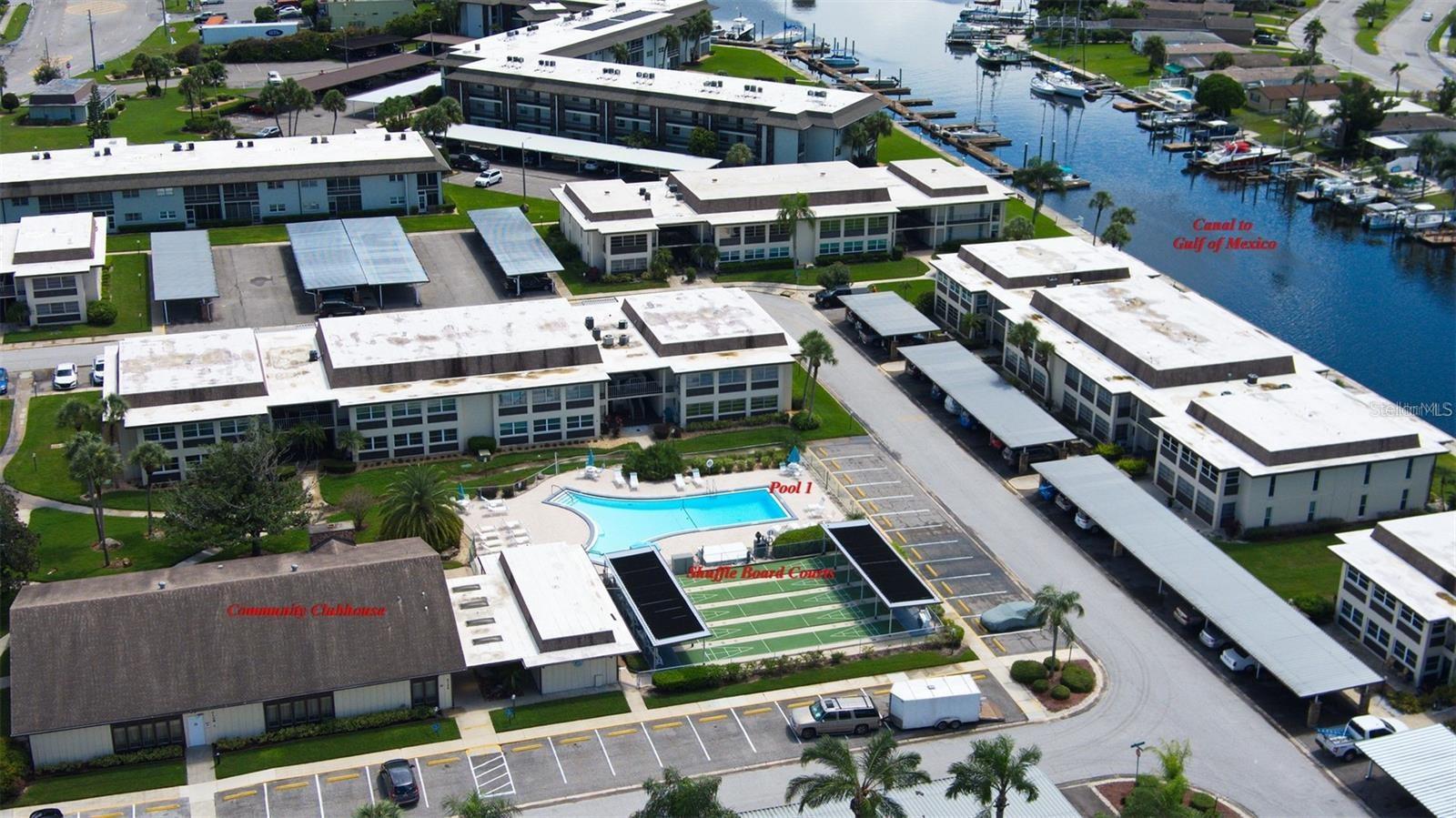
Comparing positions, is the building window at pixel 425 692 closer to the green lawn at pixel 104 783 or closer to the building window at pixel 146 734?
the building window at pixel 146 734

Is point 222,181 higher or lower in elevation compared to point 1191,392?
higher

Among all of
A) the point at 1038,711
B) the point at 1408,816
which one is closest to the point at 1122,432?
the point at 1038,711

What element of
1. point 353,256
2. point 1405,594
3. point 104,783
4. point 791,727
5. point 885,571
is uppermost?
point 353,256

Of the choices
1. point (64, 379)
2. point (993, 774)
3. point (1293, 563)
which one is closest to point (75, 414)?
point (64, 379)

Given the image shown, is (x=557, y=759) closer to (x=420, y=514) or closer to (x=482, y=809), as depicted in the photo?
(x=482, y=809)

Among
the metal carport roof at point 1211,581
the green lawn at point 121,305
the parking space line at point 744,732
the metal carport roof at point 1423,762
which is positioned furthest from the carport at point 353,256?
the metal carport roof at point 1423,762

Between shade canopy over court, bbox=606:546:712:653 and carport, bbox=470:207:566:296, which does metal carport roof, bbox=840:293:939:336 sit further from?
shade canopy over court, bbox=606:546:712:653

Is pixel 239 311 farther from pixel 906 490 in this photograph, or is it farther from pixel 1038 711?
pixel 1038 711
